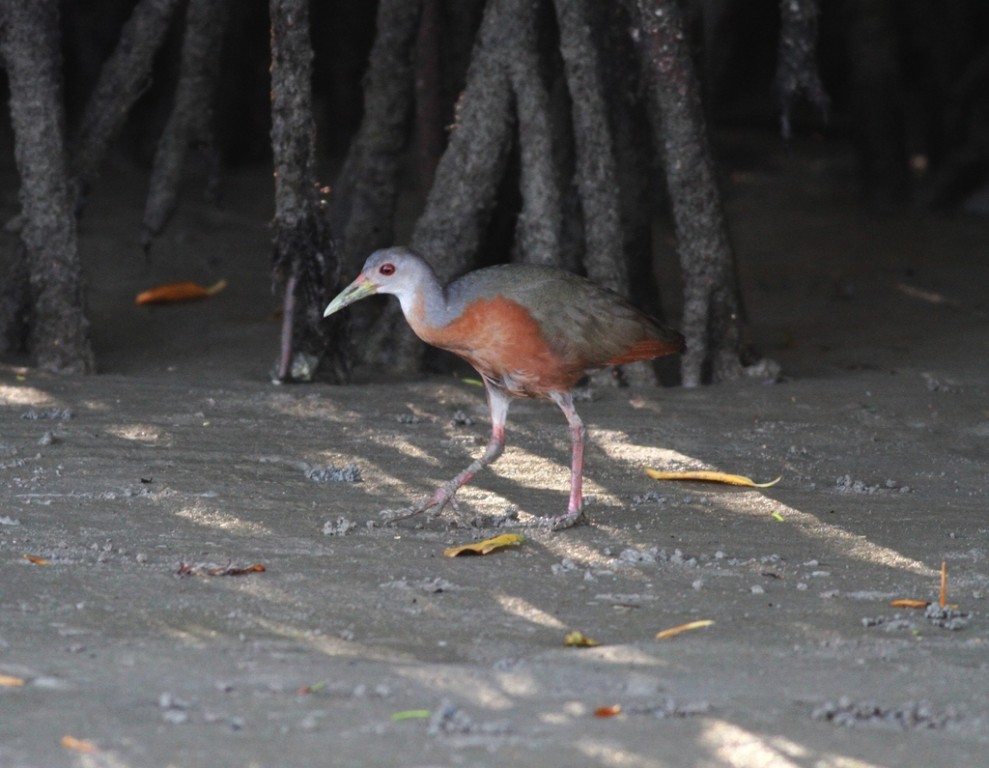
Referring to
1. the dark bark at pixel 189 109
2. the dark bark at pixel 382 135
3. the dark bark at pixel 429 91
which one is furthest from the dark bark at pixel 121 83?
the dark bark at pixel 429 91

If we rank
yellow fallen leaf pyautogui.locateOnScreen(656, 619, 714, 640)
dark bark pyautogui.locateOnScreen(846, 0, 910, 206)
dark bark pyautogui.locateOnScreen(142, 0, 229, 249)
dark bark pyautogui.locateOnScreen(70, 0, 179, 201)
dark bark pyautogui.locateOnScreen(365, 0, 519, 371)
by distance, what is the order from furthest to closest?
dark bark pyautogui.locateOnScreen(846, 0, 910, 206) → dark bark pyautogui.locateOnScreen(142, 0, 229, 249) → dark bark pyautogui.locateOnScreen(70, 0, 179, 201) → dark bark pyautogui.locateOnScreen(365, 0, 519, 371) → yellow fallen leaf pyautogui.locateOnScreen(656, 619, 714, 640)

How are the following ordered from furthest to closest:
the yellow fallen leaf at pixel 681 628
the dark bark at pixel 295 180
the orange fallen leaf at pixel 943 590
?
the dark bark at pixel 295 180, the orange fallen leaf at pixel 943 590, the yellow fallen leaf at pixel 681 628

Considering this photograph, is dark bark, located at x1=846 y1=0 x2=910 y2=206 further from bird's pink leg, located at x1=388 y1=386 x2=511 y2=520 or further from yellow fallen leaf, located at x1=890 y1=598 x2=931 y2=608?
yellow fallen leaf, located at x1=890 y1=598 x2=931 y2=608

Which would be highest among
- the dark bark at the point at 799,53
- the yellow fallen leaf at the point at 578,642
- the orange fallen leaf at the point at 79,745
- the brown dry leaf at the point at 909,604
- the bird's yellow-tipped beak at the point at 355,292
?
the dark bark at the point at 799,53

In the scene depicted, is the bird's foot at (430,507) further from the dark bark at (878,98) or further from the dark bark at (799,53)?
the dark bark at (878,98)

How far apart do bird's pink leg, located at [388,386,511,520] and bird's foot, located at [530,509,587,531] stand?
0.31 meters

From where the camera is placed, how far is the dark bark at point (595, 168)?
24.5 feet

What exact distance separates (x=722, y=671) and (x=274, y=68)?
447 cm

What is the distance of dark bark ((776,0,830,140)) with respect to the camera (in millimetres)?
7383

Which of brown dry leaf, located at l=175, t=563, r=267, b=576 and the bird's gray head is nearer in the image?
brown dry leaf, located at l=175, t=563, r=267, b=576

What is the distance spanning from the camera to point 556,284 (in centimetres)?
552

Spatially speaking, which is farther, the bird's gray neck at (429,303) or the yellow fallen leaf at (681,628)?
the bird's gray neck at (429,303)

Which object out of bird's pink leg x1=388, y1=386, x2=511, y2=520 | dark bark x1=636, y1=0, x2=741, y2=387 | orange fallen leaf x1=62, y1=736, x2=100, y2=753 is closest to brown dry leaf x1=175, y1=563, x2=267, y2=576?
bird's pink leg x1=388, y1=386, x2=511, y2=520

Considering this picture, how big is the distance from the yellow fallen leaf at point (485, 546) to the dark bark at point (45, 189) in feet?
10.5
